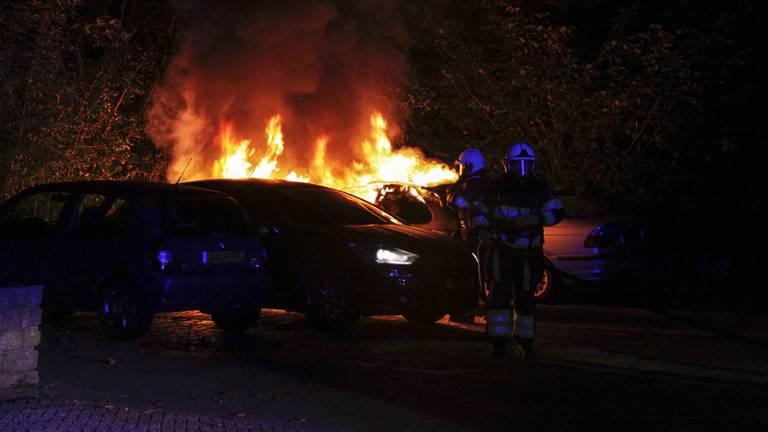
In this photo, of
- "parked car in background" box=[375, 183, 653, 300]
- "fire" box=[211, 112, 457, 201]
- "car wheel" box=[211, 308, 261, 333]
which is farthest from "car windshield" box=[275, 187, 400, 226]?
"fire" box=[211, 112, 457, 201]

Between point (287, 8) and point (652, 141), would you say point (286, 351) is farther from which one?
point (652, 141)

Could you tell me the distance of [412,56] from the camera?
21641 millimetres

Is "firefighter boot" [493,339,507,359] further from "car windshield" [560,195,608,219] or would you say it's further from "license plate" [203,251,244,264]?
"car windshield" [560,195,608,219]

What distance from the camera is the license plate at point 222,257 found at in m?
11.0

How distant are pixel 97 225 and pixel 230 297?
4.67 feet

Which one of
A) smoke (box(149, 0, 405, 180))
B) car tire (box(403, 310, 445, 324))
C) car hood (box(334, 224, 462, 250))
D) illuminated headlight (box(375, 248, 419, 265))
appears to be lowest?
car tire (box(403, 310, 445, 324))

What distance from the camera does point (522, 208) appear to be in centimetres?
1043

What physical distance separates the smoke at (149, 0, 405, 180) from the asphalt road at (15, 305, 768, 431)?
5.99 m

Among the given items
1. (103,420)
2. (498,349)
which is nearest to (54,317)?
(498,349)

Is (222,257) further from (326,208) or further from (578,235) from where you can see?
(578,235)

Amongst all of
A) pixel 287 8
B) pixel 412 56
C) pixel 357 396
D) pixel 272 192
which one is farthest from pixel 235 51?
pixel 357 396

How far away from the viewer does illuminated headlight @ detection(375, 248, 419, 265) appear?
11508mm

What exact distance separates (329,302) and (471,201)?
66.2 inches

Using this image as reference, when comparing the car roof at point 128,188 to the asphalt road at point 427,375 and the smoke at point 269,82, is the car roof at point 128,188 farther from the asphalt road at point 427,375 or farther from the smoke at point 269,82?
the smoke at point 269,82
